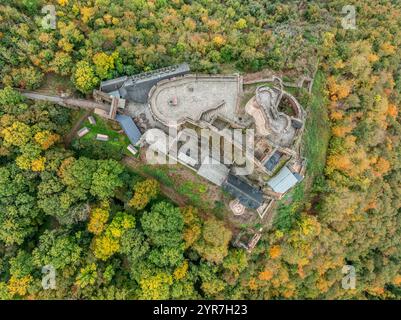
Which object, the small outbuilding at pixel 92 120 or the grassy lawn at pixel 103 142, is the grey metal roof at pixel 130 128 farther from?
the small outbuilding at pixel 92 120

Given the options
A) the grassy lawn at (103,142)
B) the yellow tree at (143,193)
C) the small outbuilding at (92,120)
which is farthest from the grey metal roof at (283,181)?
the small outbuilding at (92,120)

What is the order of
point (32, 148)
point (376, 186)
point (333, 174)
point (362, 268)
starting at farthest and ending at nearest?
point (362, 268), point (376, 186), point (333, 174), point (32, 148)

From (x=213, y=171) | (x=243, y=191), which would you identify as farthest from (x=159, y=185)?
(x=243, y=191)

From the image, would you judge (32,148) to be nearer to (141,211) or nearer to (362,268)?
(141,211)

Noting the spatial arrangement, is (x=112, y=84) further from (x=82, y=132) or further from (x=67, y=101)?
(x=82, y=132)

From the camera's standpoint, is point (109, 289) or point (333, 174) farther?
point (333, 174)

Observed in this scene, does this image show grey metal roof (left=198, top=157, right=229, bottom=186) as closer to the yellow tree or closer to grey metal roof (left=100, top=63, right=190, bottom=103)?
the yellow tree

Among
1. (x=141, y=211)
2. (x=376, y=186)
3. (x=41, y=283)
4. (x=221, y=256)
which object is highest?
(x=376, y=186)

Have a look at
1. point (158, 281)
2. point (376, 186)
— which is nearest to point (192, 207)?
point (158, 281)

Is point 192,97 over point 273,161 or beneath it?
over
